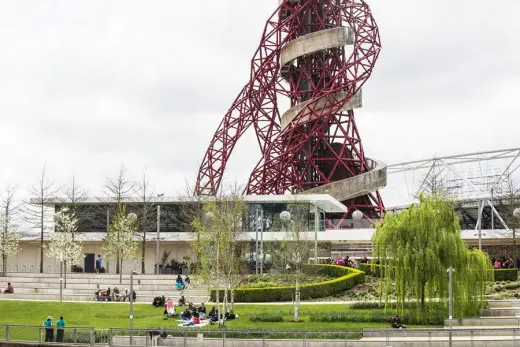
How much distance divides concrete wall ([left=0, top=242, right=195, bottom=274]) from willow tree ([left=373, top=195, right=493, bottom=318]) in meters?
28.9

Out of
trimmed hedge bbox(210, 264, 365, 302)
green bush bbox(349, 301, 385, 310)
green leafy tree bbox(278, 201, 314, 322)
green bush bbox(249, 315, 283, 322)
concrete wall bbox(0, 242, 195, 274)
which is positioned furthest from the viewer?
concrete wall bbox(0, 242, 195, 274)

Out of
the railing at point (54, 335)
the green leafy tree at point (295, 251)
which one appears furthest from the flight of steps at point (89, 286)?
the railing at point (54, 335)

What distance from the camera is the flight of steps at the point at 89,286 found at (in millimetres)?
47875

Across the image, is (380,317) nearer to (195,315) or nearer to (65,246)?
(195,315)

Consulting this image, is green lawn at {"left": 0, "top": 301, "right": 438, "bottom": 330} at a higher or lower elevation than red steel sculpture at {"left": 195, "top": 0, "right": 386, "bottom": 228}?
lower

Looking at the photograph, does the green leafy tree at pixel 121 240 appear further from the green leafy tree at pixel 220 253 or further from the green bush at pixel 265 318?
the green bush at pixel 265 318

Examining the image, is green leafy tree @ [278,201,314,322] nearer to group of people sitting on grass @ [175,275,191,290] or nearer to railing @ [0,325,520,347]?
group of people sitting on grass @ [175,275,191,290]

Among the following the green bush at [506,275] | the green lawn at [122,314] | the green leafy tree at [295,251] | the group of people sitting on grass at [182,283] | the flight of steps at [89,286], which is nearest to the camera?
the green lawn at [122,314]

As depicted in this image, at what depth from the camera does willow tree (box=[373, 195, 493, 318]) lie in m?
35.8

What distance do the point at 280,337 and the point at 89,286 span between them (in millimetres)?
24282

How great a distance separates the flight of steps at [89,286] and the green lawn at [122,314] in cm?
280

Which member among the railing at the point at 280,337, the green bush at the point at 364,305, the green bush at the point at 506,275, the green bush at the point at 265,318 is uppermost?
the green bush at the point at 506,275

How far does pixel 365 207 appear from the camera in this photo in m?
72.1

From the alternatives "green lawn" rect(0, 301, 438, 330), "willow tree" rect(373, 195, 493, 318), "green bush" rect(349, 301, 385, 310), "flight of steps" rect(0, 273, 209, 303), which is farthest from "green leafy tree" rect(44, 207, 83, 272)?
"willow tree" rect(373, 195, 493, 318)
